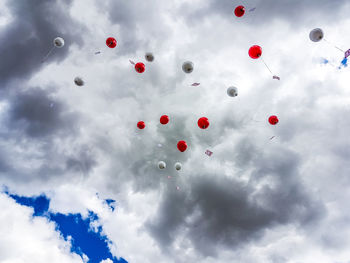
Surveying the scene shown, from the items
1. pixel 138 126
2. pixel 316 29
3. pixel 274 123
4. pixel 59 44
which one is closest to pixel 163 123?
pixel 138 126

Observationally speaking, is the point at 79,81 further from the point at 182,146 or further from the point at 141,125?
the point at 182,146

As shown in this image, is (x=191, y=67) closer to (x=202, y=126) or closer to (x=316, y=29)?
(x=202, y=126)

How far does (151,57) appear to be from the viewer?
16516 millimetres

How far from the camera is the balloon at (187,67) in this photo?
50.0 ft

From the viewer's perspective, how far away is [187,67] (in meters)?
15.4

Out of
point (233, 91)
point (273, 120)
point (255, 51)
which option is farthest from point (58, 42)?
point (273, 120)

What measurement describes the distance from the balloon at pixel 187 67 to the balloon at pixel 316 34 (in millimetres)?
7492

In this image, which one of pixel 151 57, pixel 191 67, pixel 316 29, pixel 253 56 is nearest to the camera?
pixel 316 29

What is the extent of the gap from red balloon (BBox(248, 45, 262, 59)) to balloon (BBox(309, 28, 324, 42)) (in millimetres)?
2988

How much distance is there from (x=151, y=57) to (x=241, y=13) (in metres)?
6.89

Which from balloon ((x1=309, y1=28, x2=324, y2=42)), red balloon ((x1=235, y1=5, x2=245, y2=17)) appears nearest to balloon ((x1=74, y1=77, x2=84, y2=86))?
red balloon ((x1=235, y1=5, x2=245, y2=17))

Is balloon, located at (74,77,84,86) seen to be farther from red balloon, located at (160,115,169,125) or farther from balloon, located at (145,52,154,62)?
red balloon, located at (160,115,169,125)

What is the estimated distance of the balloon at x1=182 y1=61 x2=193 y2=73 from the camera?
15.2 metres

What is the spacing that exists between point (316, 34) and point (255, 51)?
11.3 feet
